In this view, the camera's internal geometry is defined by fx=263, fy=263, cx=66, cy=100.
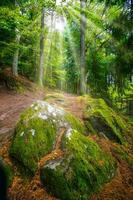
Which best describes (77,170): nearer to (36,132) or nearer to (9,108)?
(36,132)

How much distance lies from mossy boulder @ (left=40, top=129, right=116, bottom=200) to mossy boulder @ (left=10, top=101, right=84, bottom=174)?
1.16 ft

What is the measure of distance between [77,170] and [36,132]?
4.45 feet

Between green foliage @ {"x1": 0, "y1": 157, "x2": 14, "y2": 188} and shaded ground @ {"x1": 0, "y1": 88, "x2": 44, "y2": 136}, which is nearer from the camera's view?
green foliage @ {"x1": 0, "y1": 157, "x2": 14, "y2": 188}

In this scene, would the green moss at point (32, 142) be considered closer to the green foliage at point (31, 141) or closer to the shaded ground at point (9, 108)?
the green foliage at point (31, 141)

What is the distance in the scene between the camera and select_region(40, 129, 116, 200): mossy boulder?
5031 mm

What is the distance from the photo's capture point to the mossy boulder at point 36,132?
5621 mm

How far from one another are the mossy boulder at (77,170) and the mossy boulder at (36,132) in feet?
1.16

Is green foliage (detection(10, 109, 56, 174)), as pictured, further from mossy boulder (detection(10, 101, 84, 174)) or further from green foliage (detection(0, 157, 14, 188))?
green foliage (detection(0, 157, 14, 188))

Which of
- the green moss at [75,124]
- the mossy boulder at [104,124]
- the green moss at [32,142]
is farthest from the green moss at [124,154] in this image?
the green moss at [32,142]

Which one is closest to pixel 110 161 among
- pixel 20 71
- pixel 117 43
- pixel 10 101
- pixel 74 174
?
pixel 74 174

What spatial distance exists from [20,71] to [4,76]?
7.54 metres

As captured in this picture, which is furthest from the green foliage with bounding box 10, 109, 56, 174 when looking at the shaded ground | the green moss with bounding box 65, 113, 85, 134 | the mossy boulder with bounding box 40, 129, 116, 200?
the shaded ground

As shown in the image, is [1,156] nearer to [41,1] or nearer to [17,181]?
[17,181]

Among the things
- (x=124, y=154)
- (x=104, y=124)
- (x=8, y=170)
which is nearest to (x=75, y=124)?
(x=104, y=124)
